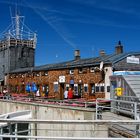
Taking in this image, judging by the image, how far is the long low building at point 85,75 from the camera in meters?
27.1

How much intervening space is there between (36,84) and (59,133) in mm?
20484

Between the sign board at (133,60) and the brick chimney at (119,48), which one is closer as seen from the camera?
the sign board at (133,60)

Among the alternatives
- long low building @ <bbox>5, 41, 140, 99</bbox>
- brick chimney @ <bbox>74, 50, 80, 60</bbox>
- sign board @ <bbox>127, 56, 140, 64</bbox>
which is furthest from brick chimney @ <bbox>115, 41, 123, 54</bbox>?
brick chimney @ <bbox>74, 50, 80, 60</bbox>

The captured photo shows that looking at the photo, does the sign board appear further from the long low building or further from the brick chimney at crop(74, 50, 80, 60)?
the brick chimney at crop(74, 50, 80, 60)

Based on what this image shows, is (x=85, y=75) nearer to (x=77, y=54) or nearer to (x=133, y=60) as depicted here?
(x=133, y=60)

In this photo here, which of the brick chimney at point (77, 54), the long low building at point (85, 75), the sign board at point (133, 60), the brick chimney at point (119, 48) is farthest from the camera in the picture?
the brick chimney at point (77, 54)

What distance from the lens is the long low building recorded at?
88.8ft

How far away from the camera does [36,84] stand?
37656 mm

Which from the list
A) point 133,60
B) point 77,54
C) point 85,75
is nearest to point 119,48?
point 133,60

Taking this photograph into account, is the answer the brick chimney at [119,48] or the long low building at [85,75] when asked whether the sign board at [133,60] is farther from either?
the brick chimney at [119,48]

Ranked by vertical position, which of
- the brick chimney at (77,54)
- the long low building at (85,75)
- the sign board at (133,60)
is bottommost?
the long low building at (85,75)

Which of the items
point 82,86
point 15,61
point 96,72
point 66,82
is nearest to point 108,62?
point 96,72

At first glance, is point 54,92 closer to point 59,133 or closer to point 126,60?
point 126,60

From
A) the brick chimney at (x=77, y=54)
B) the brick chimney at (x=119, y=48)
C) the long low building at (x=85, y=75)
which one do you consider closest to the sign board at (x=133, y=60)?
the long low building at (x=85, y=75)
